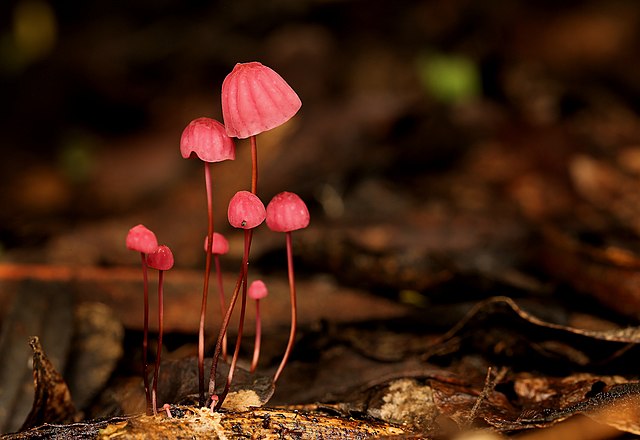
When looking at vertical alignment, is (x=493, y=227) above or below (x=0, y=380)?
above

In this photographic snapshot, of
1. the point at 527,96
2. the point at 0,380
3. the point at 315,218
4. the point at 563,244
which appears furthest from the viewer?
the point at 527,96

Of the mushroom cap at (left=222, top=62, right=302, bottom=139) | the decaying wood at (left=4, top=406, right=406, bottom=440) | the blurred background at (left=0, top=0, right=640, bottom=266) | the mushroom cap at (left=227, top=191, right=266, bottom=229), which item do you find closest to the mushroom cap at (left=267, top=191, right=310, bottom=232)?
the mushroom cap at (left=227, top=191, right=266, bottom=229)

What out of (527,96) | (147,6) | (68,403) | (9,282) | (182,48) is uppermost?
(147,6)

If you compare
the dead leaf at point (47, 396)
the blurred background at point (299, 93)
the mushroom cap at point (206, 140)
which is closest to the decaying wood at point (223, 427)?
the dead leaf at point (47, 396)

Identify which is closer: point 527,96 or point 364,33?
point 527,96

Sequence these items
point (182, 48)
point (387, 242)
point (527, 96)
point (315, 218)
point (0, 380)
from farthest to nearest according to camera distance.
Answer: point (182, 48)
point (527, 96)
point (315, 218)
point (387, 242)
point (0, 380)

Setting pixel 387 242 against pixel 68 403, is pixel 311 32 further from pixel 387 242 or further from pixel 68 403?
pixel 68 403

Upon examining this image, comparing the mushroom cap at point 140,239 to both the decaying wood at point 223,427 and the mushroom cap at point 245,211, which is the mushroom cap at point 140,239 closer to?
the mushroom cap at point 245,211

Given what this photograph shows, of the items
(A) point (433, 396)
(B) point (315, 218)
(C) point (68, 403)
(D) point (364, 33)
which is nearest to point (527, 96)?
(D) point (364, 33)
